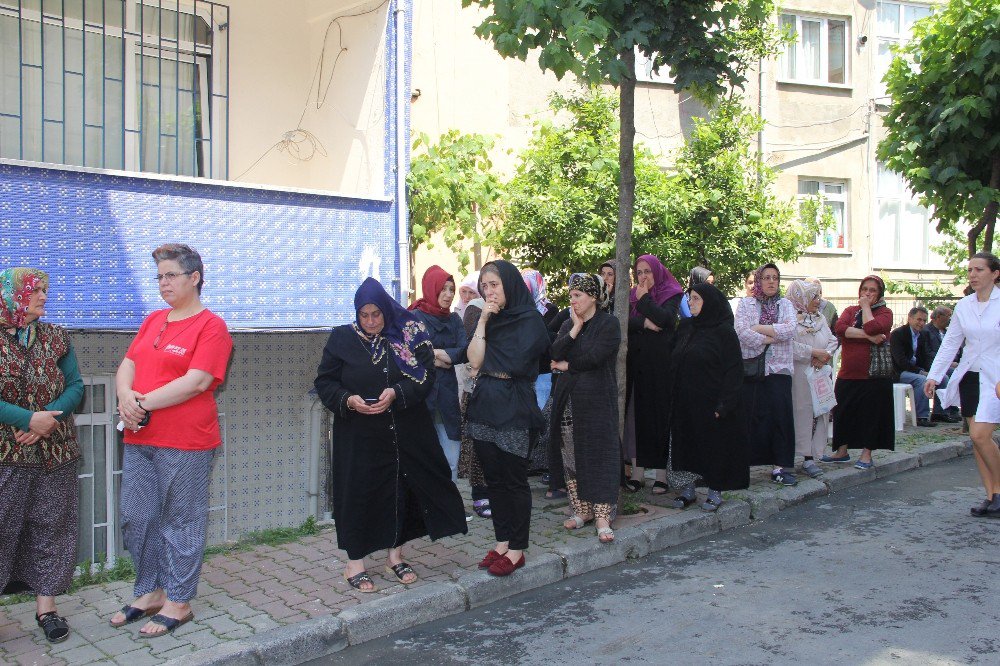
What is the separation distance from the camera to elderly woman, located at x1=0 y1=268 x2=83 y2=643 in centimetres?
439

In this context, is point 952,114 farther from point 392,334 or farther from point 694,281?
point 392,334

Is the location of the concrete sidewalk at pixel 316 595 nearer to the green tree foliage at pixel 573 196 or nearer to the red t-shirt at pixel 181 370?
the red t-shirt at pixel 181 370

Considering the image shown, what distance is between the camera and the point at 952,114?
390 inches

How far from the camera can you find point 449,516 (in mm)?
5457

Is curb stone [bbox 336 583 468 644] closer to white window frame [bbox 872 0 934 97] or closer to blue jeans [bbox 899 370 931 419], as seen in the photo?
blue jeans [bbox 899 370 931 419]

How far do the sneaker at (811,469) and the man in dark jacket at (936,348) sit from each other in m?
4.53

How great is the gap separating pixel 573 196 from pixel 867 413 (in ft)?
13.8

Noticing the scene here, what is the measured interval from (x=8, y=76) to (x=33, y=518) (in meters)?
4.13

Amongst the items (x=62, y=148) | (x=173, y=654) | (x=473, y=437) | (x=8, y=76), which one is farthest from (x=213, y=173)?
(x=173, y=654)

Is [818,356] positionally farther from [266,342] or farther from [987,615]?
[266,342]

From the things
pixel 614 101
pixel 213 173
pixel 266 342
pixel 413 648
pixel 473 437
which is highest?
pixel 614 101

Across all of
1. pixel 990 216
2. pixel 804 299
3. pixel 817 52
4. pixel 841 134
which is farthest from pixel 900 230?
pixel 804 299

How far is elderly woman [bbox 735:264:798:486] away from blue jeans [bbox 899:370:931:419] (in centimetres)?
527

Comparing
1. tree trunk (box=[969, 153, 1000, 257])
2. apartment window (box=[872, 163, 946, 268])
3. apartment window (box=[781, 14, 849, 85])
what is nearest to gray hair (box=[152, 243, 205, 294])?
tree trunk (box=[969, 153, 1000, 257])
